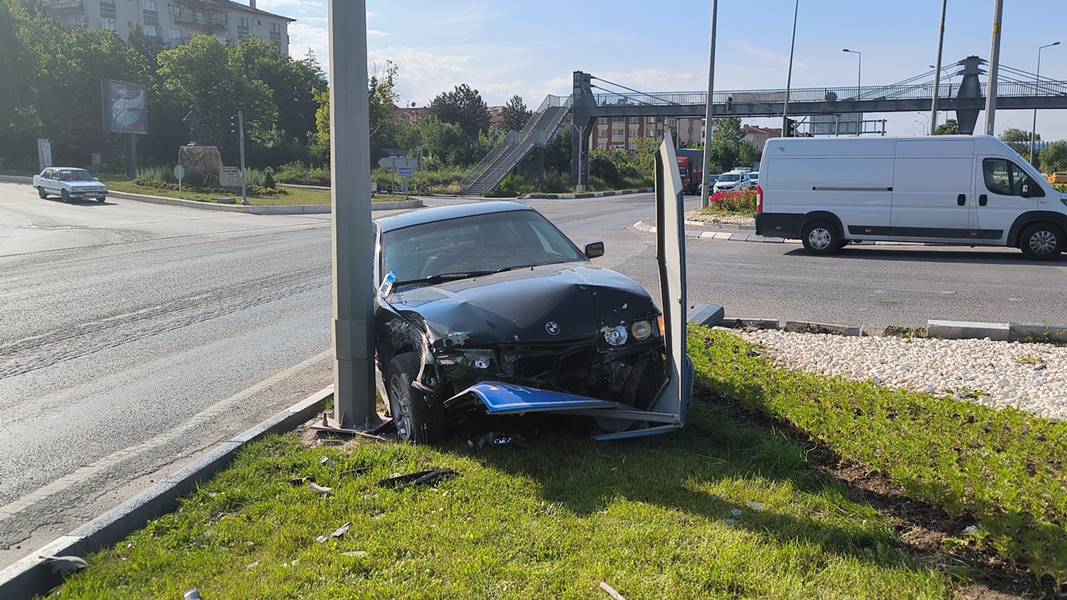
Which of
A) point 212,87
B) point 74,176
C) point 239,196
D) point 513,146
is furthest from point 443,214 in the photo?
point 212,87

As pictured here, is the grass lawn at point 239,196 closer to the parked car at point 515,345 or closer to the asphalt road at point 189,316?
the asphalt road at point 189,316

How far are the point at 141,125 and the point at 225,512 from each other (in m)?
53.1

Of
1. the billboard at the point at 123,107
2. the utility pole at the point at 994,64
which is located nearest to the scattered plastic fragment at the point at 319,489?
the utility pole at the point at 994,64

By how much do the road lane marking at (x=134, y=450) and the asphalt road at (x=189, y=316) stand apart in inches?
0.6

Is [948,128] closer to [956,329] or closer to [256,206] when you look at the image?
[256,206]

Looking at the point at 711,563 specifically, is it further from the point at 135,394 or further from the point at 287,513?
the point at 135,394

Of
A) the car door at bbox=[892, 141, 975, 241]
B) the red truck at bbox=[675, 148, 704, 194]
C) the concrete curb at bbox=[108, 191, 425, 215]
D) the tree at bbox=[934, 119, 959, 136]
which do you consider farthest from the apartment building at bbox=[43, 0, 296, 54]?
the car door at bbox=[892, 141, 975, 241]

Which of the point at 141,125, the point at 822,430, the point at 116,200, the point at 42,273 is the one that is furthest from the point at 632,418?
the point at 141,125

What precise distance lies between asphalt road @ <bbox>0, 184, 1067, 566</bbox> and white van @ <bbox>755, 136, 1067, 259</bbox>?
0.56 meters

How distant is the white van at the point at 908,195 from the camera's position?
15.7 meters

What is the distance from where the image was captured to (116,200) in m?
38.5

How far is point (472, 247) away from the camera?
6422 mm

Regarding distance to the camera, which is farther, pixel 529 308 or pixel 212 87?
pixel 212 87

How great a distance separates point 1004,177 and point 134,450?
1583 centimetres
